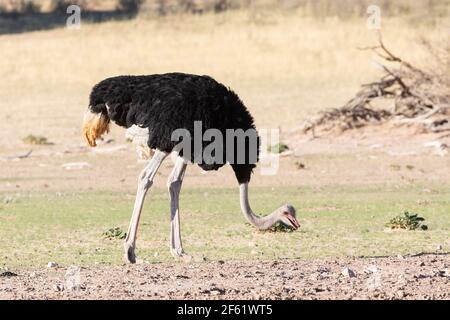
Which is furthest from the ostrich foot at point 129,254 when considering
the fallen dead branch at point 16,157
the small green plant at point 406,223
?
the fallen dead branch at point 16,157

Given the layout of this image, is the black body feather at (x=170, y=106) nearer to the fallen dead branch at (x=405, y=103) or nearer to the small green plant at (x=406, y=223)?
the small green plant at (x=406, y=223)

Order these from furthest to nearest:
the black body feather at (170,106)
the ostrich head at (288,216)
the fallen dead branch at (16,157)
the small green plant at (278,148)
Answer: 1. the fallen dead branch at (16,157)
2. the small green plant at (278,148)
3. the ostrich head at (288,216)
4. the black body feather at (170,106)

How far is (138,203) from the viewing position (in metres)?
9.83

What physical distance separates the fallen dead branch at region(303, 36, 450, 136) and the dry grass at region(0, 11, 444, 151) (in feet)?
5.38

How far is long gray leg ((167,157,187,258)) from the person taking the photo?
1004cm

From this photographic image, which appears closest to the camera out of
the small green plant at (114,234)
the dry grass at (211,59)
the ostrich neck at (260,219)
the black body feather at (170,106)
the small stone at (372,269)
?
the small stone at (372,269)

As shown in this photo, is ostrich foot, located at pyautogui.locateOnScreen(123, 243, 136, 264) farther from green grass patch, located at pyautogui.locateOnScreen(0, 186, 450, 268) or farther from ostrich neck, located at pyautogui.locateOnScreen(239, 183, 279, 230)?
ostrich neck, located at pyautogui.locateOnScreen(239, 183, 279, 230)

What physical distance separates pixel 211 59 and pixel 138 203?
66.9 ft

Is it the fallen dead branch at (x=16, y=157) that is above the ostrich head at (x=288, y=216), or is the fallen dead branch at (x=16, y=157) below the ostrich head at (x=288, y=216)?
below

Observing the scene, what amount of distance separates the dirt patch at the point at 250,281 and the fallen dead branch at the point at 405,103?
10707 millimetres

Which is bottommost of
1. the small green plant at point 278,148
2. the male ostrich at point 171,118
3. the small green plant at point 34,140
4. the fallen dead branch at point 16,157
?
the small green plant at point 34,140

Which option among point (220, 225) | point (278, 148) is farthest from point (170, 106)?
point (278, 148)

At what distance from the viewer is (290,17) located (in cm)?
3528

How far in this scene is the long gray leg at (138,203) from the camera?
9773 mm
